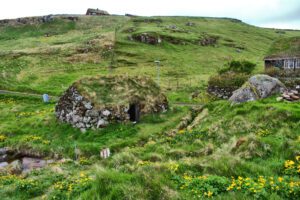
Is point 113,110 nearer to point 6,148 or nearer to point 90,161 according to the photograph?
point 90,161

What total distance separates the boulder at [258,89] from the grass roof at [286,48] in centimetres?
1769

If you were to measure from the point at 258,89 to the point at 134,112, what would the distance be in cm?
1292

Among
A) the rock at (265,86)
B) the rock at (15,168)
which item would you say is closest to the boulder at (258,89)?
the rock at (265,86)

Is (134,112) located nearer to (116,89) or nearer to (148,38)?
(116,89)

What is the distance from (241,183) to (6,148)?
25913 millimetres

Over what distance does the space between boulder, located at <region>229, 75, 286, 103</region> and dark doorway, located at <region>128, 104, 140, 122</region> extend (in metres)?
9.66

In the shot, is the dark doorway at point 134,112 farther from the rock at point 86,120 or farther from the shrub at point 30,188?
the shrub at point 30,188

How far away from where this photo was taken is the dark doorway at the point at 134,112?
1337 inches

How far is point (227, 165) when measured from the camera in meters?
13.2

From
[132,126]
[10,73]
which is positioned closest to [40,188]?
[132,126]

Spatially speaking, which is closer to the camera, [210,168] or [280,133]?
[210,168]

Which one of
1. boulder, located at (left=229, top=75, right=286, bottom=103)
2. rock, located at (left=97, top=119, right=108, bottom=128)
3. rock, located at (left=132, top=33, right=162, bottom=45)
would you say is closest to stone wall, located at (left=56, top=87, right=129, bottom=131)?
rock, located at (left=97, top=119, right=108, bottom=128)

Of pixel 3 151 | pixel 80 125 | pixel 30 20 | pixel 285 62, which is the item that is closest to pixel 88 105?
pixel 80 125

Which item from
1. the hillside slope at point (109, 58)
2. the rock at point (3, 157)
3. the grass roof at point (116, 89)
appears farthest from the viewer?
the hillside slope at point (109, 58)
